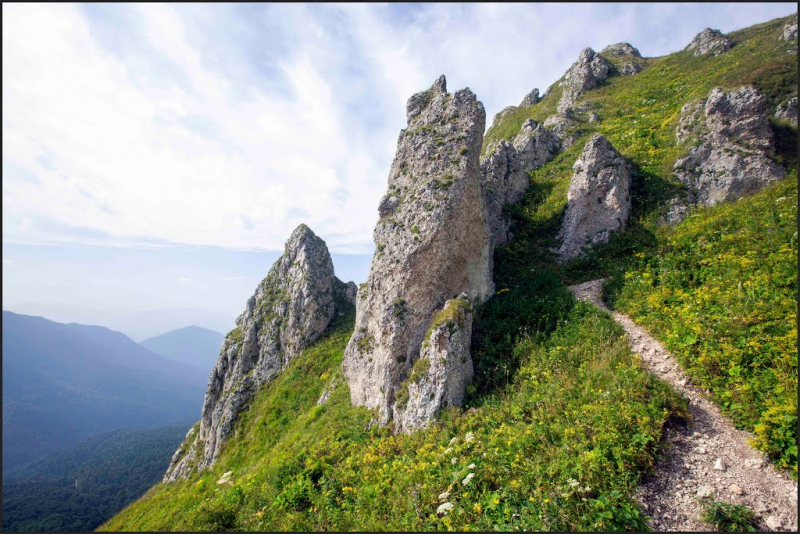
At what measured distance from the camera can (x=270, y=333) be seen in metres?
29.2

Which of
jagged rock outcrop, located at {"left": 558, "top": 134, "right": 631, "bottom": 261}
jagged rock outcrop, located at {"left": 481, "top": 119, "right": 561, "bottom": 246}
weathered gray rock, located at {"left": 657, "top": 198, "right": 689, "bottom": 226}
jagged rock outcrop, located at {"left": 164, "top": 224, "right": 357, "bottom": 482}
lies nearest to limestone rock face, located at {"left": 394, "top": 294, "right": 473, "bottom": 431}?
jagged rock outcrop, located at {"left": 481, "top": 119, "right": 561, "bottom": 246}

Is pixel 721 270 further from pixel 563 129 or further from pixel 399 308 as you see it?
pixel 563 129

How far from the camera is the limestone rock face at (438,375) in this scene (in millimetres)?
13422

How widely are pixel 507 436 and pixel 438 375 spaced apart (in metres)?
3.81

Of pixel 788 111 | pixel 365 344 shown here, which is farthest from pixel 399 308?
pixel 788 111

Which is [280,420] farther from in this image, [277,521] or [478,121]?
[478,121]

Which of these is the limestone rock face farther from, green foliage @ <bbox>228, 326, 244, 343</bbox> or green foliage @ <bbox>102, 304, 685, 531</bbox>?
green foliage @ <bbox>228, 326, 244, 343</bbox>

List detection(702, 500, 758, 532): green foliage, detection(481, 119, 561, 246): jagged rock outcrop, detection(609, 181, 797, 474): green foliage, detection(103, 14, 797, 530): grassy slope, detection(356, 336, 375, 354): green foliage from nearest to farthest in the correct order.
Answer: detection(702, 500, 758, 532): green foliage → detection(103, 14, 797, 530): grassy slope → detection(609, 181, 797, 474): green foliage → detection(356, 336, 375, 354): green foliage → detection(481, 119, 561, 246): jagged rock outcrop

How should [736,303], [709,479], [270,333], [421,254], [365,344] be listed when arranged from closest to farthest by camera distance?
[709,479]
[736,303]
[421,254]
[365,344]
[270,333]

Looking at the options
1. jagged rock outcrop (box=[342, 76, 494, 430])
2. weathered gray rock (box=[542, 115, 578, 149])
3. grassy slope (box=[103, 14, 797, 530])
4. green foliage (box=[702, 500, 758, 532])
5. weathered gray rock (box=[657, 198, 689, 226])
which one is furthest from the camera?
weathered gray rock (box=[542, 115, 578, 149])

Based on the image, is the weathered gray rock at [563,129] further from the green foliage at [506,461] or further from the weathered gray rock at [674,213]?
the green foliage at [506,461]

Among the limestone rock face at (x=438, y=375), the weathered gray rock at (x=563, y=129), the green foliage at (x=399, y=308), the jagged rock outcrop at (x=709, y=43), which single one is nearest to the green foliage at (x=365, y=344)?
the green foliage at (x=399, y=308)

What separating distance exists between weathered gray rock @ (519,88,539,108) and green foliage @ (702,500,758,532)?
208 feet

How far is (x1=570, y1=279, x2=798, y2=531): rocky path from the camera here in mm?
7258
